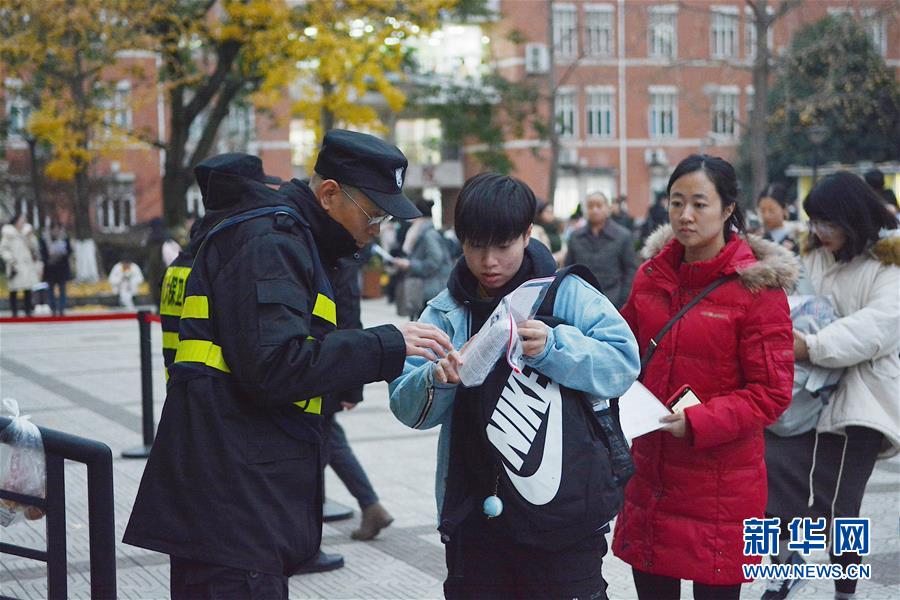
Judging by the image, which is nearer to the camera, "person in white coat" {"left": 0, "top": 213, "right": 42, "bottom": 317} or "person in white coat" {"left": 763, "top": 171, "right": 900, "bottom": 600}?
"person in white coat" {"left": 763, "top": 171, "right": 900, "bottom": 600}

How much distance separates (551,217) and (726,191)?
9542mm

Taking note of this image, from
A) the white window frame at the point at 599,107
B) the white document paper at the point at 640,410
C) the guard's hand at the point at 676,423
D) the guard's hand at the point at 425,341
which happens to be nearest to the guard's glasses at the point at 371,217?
the guard's hand at the point at 425,341

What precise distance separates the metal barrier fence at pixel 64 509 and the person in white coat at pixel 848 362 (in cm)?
276

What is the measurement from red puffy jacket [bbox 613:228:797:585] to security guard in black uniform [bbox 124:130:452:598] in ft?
3.78

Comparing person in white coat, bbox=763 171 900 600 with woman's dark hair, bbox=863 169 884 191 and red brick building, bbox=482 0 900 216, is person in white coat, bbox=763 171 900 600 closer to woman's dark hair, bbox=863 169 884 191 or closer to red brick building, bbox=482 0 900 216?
woman's dark hair, bbox=863 169 884 191

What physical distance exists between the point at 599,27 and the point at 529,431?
147ft

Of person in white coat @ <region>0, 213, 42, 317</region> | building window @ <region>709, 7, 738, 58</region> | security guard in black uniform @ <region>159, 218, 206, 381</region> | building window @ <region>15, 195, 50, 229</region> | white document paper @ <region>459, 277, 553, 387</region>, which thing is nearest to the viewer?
white document paper @ <region>459, 277, 553, 387</region>

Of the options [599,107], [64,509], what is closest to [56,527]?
[64,509]

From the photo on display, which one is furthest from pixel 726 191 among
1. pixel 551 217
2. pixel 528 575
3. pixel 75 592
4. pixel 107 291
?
pixel 107 291

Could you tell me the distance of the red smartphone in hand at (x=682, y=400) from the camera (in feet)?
11.7

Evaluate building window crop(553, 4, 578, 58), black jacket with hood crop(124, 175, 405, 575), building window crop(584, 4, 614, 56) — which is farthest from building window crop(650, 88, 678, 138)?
black jacket with hood crop(124, 175, 405, 575)

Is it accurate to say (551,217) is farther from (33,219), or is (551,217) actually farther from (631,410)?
(33,219)

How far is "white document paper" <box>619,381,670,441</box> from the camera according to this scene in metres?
3.46

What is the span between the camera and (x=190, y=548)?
2.73 meters
